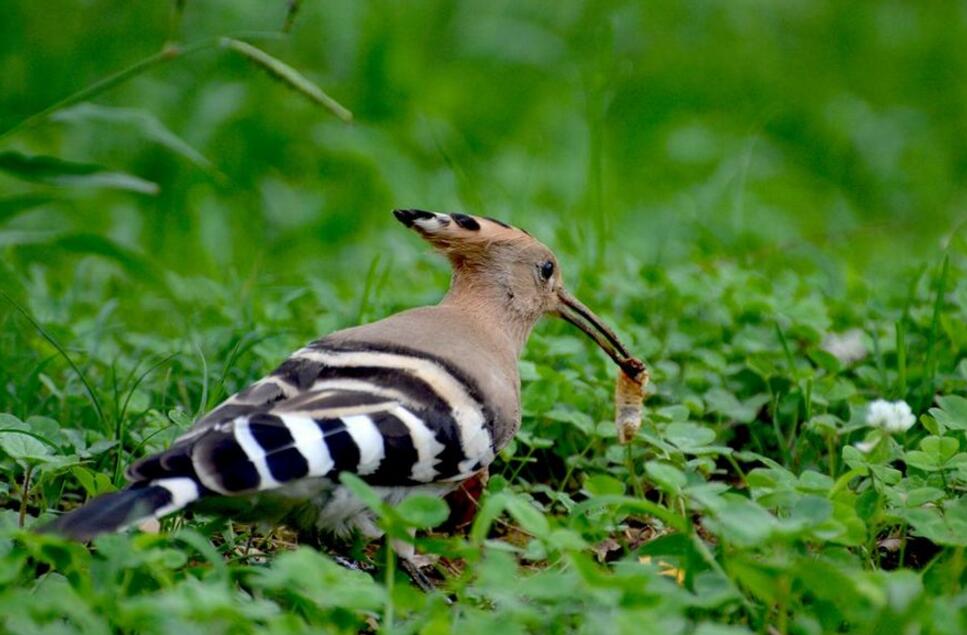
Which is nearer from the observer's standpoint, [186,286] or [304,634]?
[304,634]

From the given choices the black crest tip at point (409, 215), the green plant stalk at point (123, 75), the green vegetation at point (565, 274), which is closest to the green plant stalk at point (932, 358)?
the green vegetation at point (565, 274)

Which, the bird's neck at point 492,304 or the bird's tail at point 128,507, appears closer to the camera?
the bird's tail at point 128,507

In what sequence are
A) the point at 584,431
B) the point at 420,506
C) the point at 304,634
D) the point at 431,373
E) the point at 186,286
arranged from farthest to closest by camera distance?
the point at 186,286, the point at 584,431, the point at 431,373, the point at 420,506, the point at 304,634

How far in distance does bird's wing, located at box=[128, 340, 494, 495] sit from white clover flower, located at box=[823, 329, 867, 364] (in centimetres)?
138

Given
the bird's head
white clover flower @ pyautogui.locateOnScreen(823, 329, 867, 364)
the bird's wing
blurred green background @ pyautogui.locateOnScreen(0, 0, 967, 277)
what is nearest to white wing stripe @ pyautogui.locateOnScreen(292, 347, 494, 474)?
the bird's wing

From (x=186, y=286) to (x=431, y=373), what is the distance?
2035 mm

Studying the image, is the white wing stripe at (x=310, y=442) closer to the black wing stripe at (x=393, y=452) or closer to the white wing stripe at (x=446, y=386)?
the black wing stripe at (x=393, y=452)

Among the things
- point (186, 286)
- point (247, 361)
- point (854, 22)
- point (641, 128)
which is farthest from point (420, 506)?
point (854, 22)

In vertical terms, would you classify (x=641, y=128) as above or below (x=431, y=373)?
below

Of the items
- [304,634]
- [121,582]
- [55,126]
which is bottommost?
[55,126]

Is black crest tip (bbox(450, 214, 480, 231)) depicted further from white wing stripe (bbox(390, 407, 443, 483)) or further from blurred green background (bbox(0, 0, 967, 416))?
white wing stripe (bbox(390, 407, 443, 483))

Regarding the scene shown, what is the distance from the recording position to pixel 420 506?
263cm

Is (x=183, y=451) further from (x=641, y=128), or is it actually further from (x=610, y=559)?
→ (x=641, y=128)

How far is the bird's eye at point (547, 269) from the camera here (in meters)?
3.97
